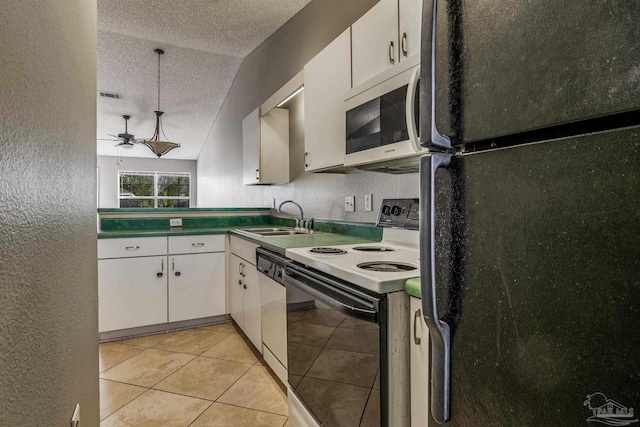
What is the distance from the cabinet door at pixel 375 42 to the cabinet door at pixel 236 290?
1.68m

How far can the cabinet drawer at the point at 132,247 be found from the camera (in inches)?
105

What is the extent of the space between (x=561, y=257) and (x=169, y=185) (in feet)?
32.3

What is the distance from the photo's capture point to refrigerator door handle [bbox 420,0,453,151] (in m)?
0.70

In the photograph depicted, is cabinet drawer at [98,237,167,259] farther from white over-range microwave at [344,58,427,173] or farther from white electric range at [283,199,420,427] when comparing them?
white over-range microwave at [344,58,427,173]

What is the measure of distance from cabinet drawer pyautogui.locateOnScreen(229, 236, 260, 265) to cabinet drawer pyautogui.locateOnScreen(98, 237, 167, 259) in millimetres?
580

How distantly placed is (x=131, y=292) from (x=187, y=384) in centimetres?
110

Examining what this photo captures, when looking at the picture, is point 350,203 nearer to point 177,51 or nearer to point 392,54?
point 392,54

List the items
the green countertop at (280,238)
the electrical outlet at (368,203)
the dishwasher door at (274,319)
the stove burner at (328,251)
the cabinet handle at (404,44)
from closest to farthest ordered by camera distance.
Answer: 1. the cabinet handle at (404,44)
2. the stove burner at (328,251)
3. the dishwasher door at (274,319)
4. the green countertop at (280,238)
5. the electrical outlet at (368,203)

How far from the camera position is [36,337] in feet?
2.02

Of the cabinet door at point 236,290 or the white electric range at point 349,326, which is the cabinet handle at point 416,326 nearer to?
the white electric range at point 349,326

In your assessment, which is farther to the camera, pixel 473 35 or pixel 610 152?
pixel 473 35

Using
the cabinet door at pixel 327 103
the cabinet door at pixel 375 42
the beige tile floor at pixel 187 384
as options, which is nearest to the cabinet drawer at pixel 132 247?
the beige tile floor at pixel 187 384

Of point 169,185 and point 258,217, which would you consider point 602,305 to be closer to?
point 258,217

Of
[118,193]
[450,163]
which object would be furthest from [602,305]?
[118,193]
